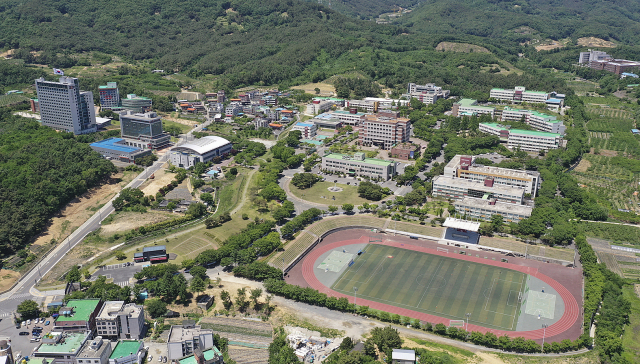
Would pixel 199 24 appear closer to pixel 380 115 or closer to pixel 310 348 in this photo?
pixel 380 115

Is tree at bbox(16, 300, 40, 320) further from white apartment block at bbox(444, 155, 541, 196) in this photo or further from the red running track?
white apartment block at bbox(444, 155, 541, 196)

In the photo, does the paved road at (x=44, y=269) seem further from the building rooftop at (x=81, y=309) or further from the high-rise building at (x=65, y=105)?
the high-rise building at (x=65, y=105)

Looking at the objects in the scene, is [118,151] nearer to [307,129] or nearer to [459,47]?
[307,129]

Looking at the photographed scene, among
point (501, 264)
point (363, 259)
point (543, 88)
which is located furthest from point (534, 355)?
point (543, 88)

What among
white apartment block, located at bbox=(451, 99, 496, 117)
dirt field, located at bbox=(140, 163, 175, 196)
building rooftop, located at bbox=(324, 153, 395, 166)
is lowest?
dirt field, located at bbox=(140, 163, 175, 196)

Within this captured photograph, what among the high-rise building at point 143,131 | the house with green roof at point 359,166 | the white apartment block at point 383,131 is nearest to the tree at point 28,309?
the high-rise building at point 143,131

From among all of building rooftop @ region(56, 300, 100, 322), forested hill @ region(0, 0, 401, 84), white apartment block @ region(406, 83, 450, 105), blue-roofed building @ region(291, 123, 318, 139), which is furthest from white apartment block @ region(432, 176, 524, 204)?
forested hill @ region(0, 0, 401, 84)
